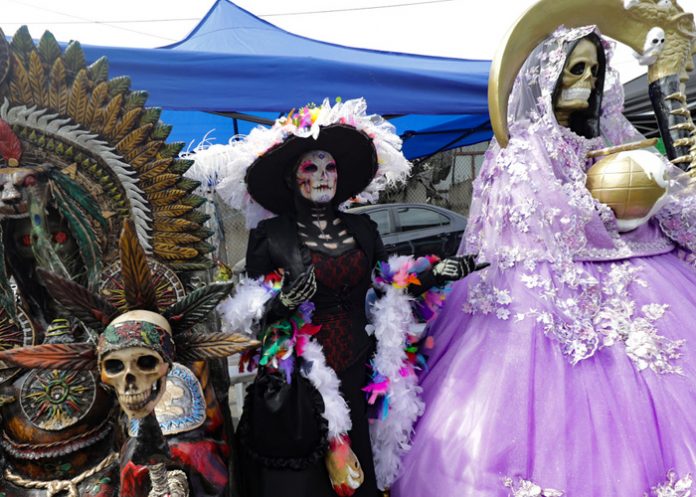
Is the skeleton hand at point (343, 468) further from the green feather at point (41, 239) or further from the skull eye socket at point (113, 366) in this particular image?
the green feather at point (41, 239)

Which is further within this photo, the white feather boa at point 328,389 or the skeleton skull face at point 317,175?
the skeleton skull face at point 317,175

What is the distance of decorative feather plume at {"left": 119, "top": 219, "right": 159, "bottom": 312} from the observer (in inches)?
46.4

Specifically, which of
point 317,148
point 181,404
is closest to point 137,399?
point 181,404

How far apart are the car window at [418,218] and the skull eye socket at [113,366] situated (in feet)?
17.4

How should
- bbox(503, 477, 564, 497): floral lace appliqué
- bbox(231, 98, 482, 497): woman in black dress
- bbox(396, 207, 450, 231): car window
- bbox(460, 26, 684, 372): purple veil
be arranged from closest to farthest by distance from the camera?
bbox(503, 477, 564, 497): floral lace appliqué → bbox(231, 98, 482, 497): woman in black dress → bbox(460, 26, 684, 372): purple veil → bbox(396, 207, 450, 231): car window

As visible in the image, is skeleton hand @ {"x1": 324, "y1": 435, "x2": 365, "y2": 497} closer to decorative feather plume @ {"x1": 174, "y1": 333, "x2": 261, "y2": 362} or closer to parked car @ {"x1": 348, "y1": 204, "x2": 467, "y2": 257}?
decorative feather plume @ {"x1": 174, "y1": 333, "x2": 261, "y2": 362}

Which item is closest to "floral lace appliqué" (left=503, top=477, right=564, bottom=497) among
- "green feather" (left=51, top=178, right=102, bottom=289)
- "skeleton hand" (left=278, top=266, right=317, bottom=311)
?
"skeleton hand" (left=278, top=266, right=317, bottom=311)

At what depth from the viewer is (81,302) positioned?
1.20m

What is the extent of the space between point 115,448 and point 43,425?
22 centimetres

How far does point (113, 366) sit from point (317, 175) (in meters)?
1.05

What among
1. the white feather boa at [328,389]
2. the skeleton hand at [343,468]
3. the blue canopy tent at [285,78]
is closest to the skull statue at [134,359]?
the white feather boa at [328,389]

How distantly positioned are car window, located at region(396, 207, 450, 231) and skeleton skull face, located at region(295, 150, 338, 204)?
445 cm

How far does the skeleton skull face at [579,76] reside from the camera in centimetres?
205

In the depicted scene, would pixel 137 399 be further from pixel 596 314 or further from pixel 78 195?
pixel 596 314
